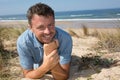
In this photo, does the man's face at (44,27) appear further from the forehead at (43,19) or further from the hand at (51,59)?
the hand at (51,59)

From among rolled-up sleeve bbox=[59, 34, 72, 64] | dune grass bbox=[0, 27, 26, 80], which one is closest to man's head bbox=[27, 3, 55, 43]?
rolled-up sleeve bbox=[59, 34, 72, 64]

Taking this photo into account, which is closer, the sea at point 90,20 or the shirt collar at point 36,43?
the shirt collar at point 36,43

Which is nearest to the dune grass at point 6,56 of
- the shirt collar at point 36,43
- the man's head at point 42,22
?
the shirt collar at point 36,43

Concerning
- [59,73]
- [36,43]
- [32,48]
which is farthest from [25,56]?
[59,73]

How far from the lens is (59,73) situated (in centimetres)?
415

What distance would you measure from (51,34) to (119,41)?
10.4 ft

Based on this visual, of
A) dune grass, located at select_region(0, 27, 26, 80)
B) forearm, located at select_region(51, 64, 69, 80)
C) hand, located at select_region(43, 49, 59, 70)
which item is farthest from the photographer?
dune grass, located at select_region(0, 27, 26, 80)

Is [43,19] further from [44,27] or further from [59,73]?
[59,73]

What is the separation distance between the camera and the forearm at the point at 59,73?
4.07 meters

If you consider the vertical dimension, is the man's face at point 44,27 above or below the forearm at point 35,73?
above

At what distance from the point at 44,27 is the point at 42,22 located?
3.0 inches

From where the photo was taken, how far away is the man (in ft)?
12.5

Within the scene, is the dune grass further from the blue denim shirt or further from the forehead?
the forehead

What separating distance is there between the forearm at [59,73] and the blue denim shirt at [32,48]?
0.56 ft
